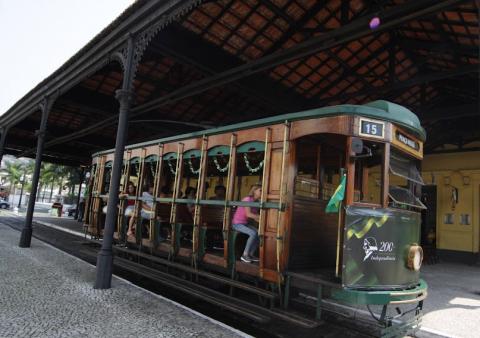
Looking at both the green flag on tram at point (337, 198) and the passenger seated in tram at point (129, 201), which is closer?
the green flag on tram at point (337, 198)

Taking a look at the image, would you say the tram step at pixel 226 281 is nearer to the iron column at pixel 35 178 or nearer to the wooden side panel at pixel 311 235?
the wooden side panel at pixel 311 235

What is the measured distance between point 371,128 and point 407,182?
1.08 metres

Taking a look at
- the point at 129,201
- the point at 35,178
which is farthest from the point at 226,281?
the point at 35,178

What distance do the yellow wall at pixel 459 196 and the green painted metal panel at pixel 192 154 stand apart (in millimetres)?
10282

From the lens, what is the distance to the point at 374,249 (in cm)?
385

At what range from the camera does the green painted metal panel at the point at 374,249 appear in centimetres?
378

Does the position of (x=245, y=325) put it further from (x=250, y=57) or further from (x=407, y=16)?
(x=250, y=57)

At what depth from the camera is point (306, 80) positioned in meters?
10.7

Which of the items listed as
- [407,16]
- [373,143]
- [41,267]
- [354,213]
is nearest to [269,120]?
[373,143]

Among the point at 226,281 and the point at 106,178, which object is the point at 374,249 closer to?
the point at 226,281

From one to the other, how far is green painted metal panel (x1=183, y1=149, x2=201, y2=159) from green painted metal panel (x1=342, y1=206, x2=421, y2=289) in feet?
9.80

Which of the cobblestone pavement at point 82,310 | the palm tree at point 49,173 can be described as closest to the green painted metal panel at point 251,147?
the cobblestone pavement at point 82,310

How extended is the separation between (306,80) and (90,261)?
794 centimetres

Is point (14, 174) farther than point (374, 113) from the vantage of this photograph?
Yes
